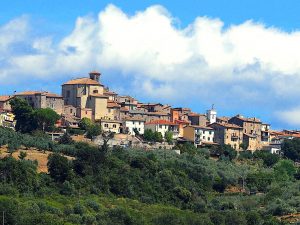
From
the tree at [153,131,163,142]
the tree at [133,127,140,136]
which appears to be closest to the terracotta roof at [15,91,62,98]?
the tree at [133,127,140,136]

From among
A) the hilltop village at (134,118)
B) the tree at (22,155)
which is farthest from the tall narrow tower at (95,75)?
the tree at (22,155)

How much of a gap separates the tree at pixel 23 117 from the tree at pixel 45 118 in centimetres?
52

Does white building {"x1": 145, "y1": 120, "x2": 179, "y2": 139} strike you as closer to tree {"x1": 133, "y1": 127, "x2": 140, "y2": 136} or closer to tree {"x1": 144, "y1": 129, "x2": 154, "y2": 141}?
tree {"x1": 133, "y1": 127, "x2": 140, "y2": 136}

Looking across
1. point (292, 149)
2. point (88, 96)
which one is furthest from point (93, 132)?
point (292, 149)

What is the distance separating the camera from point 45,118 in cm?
8400

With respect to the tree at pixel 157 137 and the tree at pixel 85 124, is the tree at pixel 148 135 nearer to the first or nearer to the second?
the tree at pixel 157 137

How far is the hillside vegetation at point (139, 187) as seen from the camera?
56.9 m

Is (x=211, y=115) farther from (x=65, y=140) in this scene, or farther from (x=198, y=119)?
(x=65, y=140)

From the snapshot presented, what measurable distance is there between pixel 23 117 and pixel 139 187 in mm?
19208

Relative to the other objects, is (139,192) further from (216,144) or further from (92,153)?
(216,144)

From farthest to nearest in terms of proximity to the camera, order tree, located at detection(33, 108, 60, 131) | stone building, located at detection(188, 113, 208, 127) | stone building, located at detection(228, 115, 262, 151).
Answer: stone building, located at detection(188, 113, 208, 127) → stone building, located at detection(228, 115, 262, 151) → tree, located at detection(33, 108, 60, 131)

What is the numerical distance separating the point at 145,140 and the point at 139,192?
71.8 feet

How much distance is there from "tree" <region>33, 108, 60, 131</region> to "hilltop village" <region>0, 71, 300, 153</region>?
2.75 metres

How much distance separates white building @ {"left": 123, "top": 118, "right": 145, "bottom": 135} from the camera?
309ft
